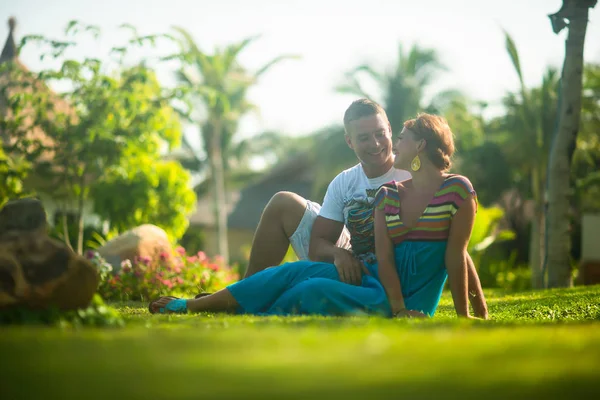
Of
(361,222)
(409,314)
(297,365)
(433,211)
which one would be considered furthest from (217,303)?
(297,365)

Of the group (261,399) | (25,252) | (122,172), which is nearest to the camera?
(261,399)

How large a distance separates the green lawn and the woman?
71.1 inches

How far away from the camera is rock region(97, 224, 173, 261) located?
12.1m

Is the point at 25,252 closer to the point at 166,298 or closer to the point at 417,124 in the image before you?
the point at 166,298

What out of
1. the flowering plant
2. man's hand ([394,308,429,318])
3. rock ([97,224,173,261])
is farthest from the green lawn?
rock ([97,224,173,261])

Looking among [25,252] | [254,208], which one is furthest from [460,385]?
[254,208]

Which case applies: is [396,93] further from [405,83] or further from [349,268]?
[349,268]

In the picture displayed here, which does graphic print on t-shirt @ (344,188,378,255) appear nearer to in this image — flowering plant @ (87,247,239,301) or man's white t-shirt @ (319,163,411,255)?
man's white t-shirt @ (319,163,411,255)

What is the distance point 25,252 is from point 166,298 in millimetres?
2040

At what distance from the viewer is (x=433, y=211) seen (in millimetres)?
5191

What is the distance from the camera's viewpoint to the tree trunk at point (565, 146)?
35.3 feet

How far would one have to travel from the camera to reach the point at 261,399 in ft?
7.27

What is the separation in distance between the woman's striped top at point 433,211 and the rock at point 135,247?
7075mm

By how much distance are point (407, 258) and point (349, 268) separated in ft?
1.45
